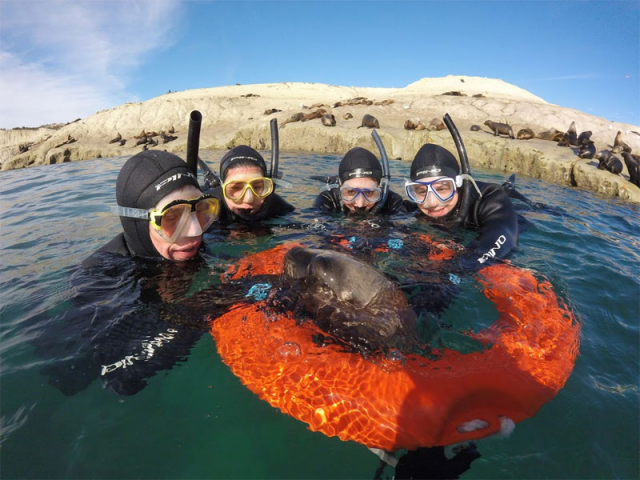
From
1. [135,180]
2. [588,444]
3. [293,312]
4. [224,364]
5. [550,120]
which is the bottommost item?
[588,444]

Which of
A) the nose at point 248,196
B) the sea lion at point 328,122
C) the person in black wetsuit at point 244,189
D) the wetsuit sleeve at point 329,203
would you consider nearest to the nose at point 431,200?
the wetsuit sleeve at point 329,203

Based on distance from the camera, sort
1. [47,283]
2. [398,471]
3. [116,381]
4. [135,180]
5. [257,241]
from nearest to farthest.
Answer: [398,471] < [116,381] < [135,180] < [47,283] < [257,241]

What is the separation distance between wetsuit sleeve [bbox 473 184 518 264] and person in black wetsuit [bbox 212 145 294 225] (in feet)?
8.53

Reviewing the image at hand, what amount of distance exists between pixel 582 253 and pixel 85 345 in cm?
528

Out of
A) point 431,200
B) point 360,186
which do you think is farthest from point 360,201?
point 431,200

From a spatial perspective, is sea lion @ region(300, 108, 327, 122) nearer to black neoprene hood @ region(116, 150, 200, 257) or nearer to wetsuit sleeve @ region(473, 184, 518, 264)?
wetsuit sleeve @ region(473, 184, 518, 264)

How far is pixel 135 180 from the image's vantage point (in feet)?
8.88

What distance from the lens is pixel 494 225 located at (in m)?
4.02

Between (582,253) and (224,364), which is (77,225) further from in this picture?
(582,253)

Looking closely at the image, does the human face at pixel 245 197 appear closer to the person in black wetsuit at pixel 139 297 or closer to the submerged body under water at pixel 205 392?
the submerged body under water at pixel 205 392

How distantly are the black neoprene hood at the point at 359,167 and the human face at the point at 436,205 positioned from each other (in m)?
0.87

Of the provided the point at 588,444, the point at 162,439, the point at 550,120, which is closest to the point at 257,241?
the point at 162,439

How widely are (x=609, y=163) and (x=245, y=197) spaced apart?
949 cm

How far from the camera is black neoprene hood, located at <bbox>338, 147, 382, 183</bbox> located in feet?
16.7
